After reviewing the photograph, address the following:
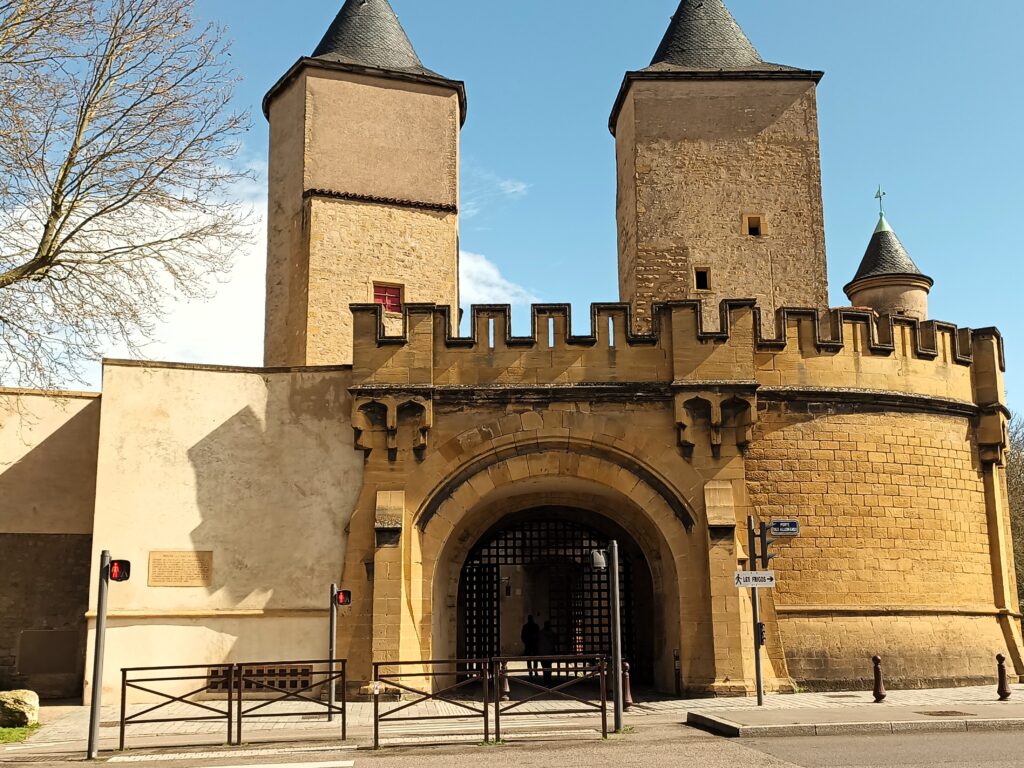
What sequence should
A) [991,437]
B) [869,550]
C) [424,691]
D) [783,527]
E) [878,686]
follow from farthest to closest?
[991,437]
[869,550]
[783,527]
[878,686]
[424,691]

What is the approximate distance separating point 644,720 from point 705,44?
16.6 m

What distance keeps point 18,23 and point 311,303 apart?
10.2 meters

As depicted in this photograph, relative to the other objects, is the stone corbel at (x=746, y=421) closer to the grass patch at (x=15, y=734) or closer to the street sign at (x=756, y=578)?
the street sign at (x=756, y=578)

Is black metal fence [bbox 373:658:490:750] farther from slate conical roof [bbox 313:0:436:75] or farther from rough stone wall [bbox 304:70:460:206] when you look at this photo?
slate conical roof [bbox 313:0:436:75]

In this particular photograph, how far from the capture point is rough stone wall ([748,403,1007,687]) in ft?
56.3

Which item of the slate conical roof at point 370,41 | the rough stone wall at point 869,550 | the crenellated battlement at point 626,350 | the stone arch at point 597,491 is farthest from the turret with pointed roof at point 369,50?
the rough stone wall at point 869,550

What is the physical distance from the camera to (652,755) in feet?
34.0

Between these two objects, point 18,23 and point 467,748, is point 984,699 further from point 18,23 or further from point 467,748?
point 18,23

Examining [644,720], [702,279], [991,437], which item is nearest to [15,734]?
[644,720]

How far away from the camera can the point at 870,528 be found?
695 inches

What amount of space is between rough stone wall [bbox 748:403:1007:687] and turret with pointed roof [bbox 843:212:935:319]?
44.0ft

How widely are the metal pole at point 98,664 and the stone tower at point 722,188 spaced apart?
514 inches

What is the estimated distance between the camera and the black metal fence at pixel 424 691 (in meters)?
11.6

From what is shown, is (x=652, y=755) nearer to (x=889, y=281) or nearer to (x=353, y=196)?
(x=353, y=196)
